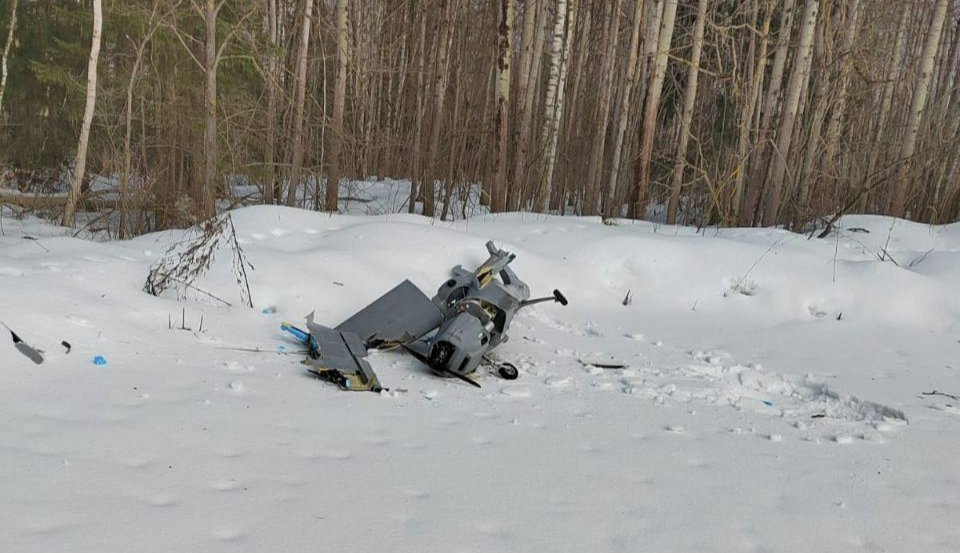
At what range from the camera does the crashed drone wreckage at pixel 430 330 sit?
11.3ft

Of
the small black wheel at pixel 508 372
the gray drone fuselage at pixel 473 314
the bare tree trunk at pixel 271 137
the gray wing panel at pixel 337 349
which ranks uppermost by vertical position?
the bare tree trunk at pixel 271 137

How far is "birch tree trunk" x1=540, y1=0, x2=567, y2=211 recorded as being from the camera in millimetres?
8766

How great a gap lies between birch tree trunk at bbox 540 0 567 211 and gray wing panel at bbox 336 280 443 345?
6017 mm

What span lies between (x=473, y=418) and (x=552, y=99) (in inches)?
290

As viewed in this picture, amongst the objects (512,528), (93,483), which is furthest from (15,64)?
(512,528)

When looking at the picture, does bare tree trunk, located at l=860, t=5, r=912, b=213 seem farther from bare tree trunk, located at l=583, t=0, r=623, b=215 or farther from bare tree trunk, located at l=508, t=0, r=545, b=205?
bare tree trunk, located at l=508, t=0, r=545, b=205

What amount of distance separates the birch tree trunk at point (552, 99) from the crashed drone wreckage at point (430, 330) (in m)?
5.37

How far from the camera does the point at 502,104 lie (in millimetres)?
8477

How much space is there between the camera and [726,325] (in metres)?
5.38

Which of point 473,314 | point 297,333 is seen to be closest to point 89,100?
point 297,333

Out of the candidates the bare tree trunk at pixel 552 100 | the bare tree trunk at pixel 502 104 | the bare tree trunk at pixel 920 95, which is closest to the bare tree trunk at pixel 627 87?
the bare tree trunk at pixel 552 100

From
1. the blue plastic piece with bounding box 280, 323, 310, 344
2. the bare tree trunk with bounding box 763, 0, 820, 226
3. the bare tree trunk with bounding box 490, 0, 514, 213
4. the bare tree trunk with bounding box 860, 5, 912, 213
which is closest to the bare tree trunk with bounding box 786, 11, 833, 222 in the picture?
the bare tree trunk with bounding box 763, 0, 820, 226

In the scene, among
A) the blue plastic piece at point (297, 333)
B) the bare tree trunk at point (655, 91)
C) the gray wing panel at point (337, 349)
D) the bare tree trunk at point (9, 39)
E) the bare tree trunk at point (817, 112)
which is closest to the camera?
the gray wing panel at point (337, 349)

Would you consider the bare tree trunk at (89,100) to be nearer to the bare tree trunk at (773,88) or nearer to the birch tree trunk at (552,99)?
the birch tree trunk at (552,99)
